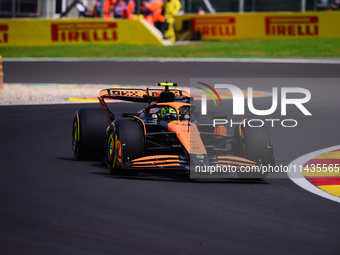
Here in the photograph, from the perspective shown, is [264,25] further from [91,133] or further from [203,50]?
[91,133]

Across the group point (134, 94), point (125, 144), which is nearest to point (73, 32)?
point (134, 94)

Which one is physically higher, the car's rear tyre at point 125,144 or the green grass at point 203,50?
the green grass at point 203,50

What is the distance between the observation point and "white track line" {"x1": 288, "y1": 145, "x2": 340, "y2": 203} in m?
8.76

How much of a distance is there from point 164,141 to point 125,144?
0.65 meters

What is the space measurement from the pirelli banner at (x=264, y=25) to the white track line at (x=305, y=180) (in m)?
20.5

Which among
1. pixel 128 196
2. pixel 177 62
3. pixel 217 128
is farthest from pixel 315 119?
pixel 177 62

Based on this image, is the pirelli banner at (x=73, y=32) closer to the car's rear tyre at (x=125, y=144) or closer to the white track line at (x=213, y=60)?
the white track line at (x=213, y=60)

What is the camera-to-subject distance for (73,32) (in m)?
32.1

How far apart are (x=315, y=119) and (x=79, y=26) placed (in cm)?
1784

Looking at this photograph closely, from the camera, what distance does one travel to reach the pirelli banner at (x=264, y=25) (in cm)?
3228

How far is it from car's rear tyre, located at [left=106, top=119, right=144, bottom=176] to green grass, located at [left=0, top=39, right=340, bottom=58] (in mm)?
20867

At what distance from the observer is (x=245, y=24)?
33.8 meters

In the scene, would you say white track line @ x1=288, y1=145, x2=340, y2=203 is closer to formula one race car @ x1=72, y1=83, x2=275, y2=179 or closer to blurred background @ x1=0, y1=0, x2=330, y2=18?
formula one race car @ x1=72, y1=83, x2=275, y2=179

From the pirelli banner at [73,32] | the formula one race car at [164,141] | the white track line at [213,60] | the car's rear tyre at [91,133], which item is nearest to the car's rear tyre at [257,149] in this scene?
the formula one race car at [164,141]
